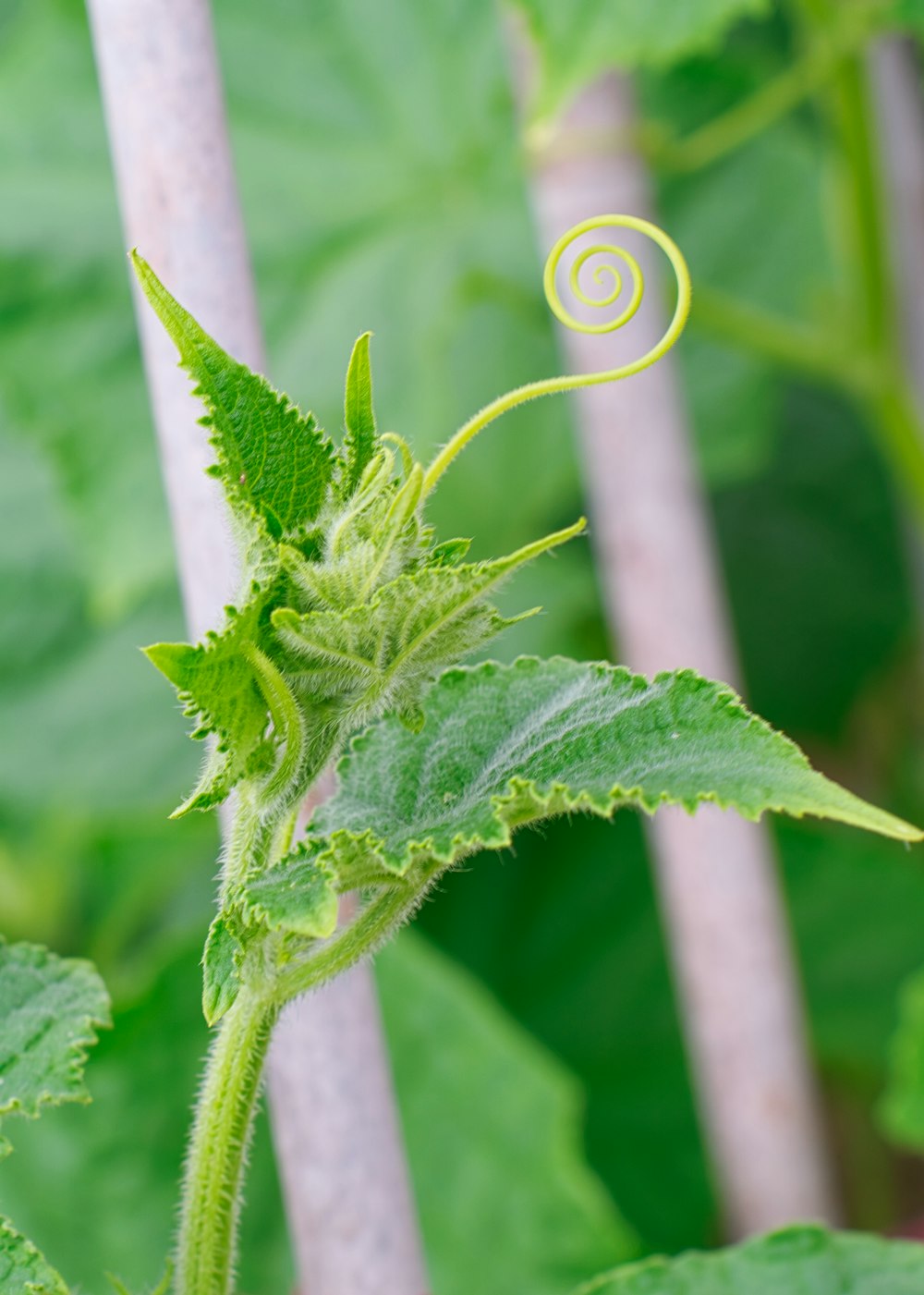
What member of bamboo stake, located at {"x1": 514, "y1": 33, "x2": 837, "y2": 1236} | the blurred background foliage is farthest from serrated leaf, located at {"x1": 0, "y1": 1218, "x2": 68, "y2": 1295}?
bamboo stake, located at {"x1": 514, "y1": 33, "x2": 837, "y2": 1236}

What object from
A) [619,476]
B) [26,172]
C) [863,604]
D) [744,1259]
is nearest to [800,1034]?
[619,476]

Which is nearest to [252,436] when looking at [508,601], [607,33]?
[607,33]

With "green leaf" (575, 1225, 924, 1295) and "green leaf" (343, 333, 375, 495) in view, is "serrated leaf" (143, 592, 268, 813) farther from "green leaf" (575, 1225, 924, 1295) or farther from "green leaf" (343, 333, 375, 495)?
"green leaf" (575, 1225, 924, 1295)

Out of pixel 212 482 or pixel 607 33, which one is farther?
pixel 607 33

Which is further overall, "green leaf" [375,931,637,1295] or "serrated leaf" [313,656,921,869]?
"green leaf" [375,931,637,1295]

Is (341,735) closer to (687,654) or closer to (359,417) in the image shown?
(359,417)

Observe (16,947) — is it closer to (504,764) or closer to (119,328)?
(504,764)
